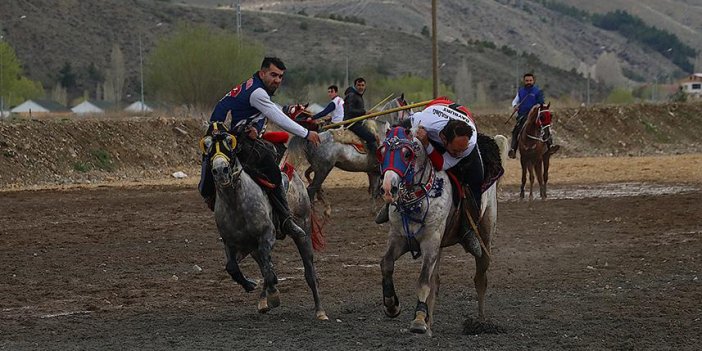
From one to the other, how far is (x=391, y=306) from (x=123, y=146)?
29095 mm

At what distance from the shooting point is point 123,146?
38.2m

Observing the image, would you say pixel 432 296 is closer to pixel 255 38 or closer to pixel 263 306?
pixel 263 306

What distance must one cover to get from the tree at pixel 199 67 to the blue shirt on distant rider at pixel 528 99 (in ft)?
123

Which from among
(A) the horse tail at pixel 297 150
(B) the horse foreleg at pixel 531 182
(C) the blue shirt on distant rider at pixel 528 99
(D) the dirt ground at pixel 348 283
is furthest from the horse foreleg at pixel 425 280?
(C) the blue shirt on distant rider at pixel 528 99

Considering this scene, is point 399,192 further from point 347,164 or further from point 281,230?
point 347,164

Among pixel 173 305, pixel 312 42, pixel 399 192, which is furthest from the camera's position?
pixel 312 42

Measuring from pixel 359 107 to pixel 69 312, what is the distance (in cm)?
1190

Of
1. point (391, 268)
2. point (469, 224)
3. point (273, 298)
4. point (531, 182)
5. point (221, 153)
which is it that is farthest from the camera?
point (531, 182)

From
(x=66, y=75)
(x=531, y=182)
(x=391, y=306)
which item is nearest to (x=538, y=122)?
(x=531, y=182)

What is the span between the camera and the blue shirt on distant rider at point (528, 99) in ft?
83.0

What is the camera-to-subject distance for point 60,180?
32906 mm

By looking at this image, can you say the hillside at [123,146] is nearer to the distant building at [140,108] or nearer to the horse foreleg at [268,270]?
the horse foreleg at [268,270]

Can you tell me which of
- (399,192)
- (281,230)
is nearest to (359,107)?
(281,230)

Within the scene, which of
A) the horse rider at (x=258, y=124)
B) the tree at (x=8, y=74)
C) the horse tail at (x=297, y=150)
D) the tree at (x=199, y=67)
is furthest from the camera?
the tree at (x=8, y=74)
